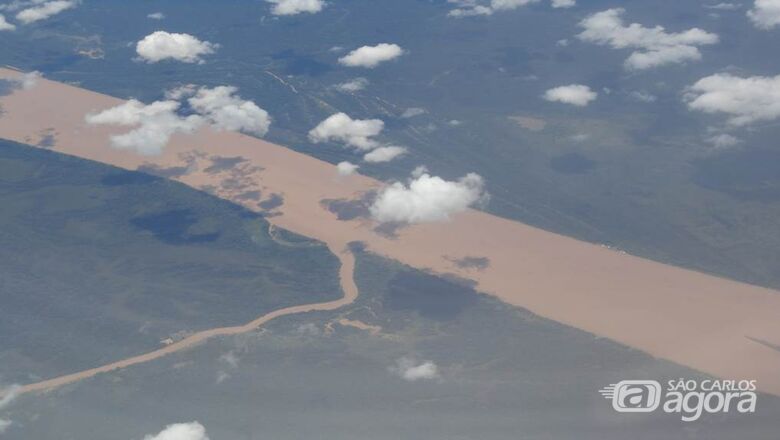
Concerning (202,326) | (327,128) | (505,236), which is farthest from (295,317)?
(327,128)

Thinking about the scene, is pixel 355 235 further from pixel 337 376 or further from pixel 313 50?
pixel 313 50

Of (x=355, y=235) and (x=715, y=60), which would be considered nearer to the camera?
(x=355, y=235)

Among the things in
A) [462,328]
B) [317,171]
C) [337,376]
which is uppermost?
Answer: [317,171]

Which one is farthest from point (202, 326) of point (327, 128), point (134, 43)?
point (134, 43)

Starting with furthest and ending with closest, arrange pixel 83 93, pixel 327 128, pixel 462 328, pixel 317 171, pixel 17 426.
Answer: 1. pixel 83 93
2. pixel 327 128
3. pixel 317 171
4. pixel 462 328
5. pixel 17 426

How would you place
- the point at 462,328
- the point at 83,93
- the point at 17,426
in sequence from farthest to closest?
1. the point at 83,93
2. the point at 462,328
3. the point at 17,426

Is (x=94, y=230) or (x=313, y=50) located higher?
(x=313, y=50)

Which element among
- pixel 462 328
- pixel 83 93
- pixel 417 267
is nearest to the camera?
pixel 462 328

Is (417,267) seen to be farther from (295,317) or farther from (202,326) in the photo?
(202,326)

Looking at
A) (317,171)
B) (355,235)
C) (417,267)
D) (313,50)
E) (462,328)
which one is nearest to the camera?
(462,328)
